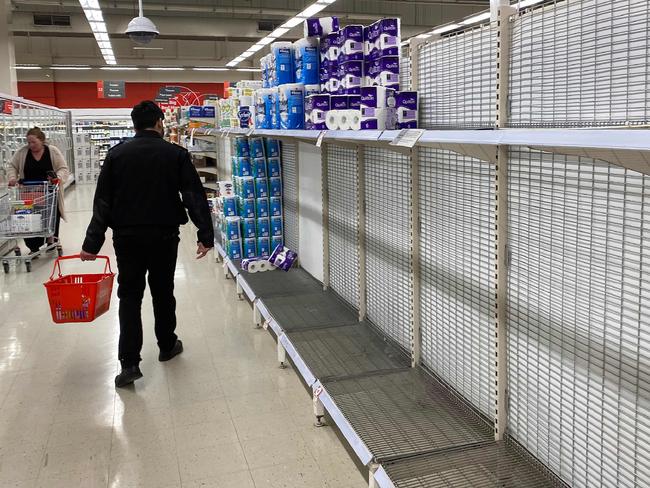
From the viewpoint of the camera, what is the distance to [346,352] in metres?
3.65

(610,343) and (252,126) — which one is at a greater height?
(252,126)

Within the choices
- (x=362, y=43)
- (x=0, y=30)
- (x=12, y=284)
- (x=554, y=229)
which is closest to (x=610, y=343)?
(x=554, y=229)

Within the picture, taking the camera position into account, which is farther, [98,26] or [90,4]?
[98,26]

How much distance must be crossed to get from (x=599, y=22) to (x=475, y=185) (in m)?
0.87

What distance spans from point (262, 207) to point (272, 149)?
583mm

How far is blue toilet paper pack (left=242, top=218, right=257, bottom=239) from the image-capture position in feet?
20.3

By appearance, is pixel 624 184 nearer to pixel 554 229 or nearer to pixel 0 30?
pixel 554 229

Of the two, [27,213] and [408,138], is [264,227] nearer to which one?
[27,213]

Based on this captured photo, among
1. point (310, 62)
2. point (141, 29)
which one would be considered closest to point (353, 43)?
point (310, 62)

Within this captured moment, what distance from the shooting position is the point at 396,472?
7.66 feet

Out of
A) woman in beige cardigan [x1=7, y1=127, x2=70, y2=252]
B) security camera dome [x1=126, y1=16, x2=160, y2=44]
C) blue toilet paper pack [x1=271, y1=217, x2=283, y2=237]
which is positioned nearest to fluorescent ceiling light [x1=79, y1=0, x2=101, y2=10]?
security camera dome [x1=126, y1=16, x2=160, y2=44]

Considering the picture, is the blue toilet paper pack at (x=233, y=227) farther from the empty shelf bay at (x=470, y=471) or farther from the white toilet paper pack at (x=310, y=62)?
the empty shelf bay at (x=470, y=471)

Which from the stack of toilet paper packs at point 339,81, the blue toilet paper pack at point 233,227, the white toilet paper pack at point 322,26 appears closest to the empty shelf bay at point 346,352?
the stack of toilet paper packs at point 339,81

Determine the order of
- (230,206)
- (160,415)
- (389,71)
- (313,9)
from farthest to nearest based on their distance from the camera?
(313,9) < (230,206) < (160,415) < (389,71)
